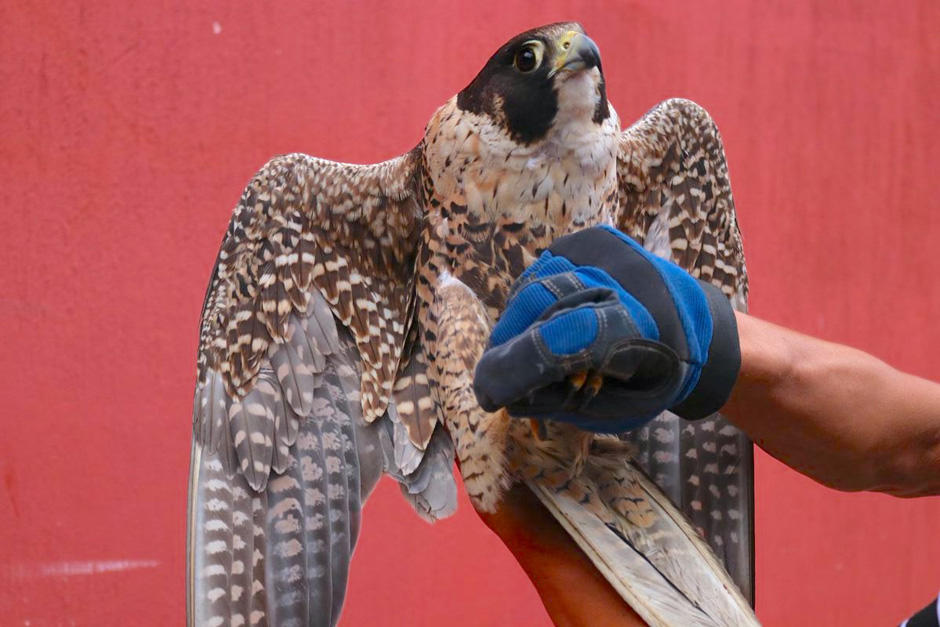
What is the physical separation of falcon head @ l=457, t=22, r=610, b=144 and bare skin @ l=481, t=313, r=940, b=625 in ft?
1.64

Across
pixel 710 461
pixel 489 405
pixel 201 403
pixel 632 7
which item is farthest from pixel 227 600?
pixel 632 7

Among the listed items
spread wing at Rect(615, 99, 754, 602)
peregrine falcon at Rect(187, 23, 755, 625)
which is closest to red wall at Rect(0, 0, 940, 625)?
peregrine falcon at Rect(187, 23, 755, 625)

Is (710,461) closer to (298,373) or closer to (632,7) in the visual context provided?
(298,373)

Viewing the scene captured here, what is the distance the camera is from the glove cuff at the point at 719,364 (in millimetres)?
1194

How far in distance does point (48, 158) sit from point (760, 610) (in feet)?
8.04

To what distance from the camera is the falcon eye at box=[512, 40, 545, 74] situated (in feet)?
5.21

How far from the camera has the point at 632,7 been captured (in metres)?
2.77

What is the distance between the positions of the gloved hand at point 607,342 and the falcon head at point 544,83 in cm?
43

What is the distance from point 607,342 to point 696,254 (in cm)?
94

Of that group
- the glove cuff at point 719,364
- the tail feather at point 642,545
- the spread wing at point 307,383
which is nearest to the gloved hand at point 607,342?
the glove cuff at point 719,364

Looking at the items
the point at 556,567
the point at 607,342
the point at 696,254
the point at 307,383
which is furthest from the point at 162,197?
the point at 607,342

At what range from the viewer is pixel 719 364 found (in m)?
1.20

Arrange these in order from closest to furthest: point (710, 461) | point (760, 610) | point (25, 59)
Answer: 1. point (710, 461)
2. point (25, 59)
3. point (760, 610)

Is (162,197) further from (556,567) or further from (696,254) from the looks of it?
(556,567)
